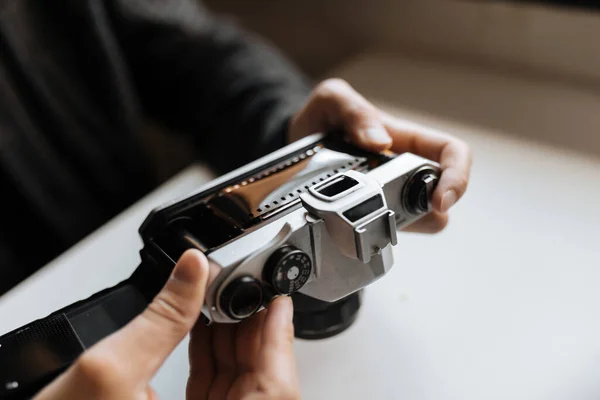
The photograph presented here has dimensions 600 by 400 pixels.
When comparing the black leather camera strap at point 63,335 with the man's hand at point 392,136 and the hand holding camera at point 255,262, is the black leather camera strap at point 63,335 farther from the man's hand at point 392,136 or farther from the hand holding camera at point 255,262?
the man's hand at point 392,136

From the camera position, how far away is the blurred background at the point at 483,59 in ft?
2.74

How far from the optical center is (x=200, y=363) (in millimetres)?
469

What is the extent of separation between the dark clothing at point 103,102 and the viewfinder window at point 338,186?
283mm

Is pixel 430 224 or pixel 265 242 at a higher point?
pixel 265 242

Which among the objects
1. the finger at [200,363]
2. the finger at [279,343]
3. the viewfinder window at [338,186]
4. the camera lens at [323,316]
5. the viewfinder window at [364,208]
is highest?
the viewfinder window at [338,186]

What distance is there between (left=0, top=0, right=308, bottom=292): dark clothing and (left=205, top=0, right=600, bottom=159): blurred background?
230 millimetres

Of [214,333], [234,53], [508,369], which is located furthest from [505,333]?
[234,53]

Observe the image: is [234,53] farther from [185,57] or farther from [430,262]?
[430,262]

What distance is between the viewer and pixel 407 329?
0.55m

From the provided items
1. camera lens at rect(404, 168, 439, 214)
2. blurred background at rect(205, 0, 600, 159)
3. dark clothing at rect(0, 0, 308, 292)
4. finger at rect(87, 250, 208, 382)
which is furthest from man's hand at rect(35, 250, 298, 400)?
blurred background at rect(205, 0, 600, 159)

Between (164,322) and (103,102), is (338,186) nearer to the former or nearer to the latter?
(164,322)

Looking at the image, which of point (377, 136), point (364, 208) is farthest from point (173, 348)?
point (377, 136)

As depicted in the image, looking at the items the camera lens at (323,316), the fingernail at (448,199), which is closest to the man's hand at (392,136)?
the fingernail at (448,199)

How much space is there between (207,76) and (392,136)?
1.11 feet
